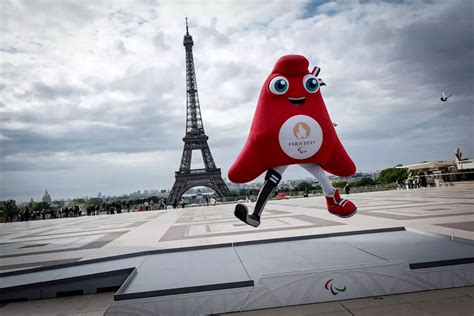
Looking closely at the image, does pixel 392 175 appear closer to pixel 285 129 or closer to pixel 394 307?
pixel 285 129

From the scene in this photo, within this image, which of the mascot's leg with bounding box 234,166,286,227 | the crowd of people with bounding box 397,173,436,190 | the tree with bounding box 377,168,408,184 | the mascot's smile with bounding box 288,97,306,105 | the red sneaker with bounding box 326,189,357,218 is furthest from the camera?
the tree with bounding box 377,168,408,184

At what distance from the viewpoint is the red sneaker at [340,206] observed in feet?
18.1

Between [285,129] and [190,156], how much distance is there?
3305cm

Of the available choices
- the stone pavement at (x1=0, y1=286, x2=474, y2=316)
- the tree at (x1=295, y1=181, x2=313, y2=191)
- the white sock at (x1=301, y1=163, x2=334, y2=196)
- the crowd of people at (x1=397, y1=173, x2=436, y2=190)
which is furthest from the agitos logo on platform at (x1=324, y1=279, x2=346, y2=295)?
the crowd of people at (x1=397, y1=173, x2=436, y2=190)

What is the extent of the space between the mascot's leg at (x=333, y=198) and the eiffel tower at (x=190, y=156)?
1126 inches

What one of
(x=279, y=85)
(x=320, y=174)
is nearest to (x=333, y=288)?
(x=320, y=174)

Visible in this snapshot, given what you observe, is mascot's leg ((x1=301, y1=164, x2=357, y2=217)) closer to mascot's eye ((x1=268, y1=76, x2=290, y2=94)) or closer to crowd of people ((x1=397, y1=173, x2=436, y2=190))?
mascot's eye ((x1=268, y1=76, x2=290, y2=94))

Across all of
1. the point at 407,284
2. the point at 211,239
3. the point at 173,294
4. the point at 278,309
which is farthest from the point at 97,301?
the point at 407,284

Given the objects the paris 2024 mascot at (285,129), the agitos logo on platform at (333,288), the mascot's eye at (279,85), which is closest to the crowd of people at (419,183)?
the paris 2024 mascot at (285,129)

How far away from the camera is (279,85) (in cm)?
514

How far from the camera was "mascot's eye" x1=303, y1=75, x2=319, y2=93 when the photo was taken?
5261 millimetres

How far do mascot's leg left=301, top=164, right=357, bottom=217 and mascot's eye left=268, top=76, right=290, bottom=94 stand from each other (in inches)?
51.9

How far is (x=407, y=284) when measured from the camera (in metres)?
4.25

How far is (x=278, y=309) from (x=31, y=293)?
156 inches
